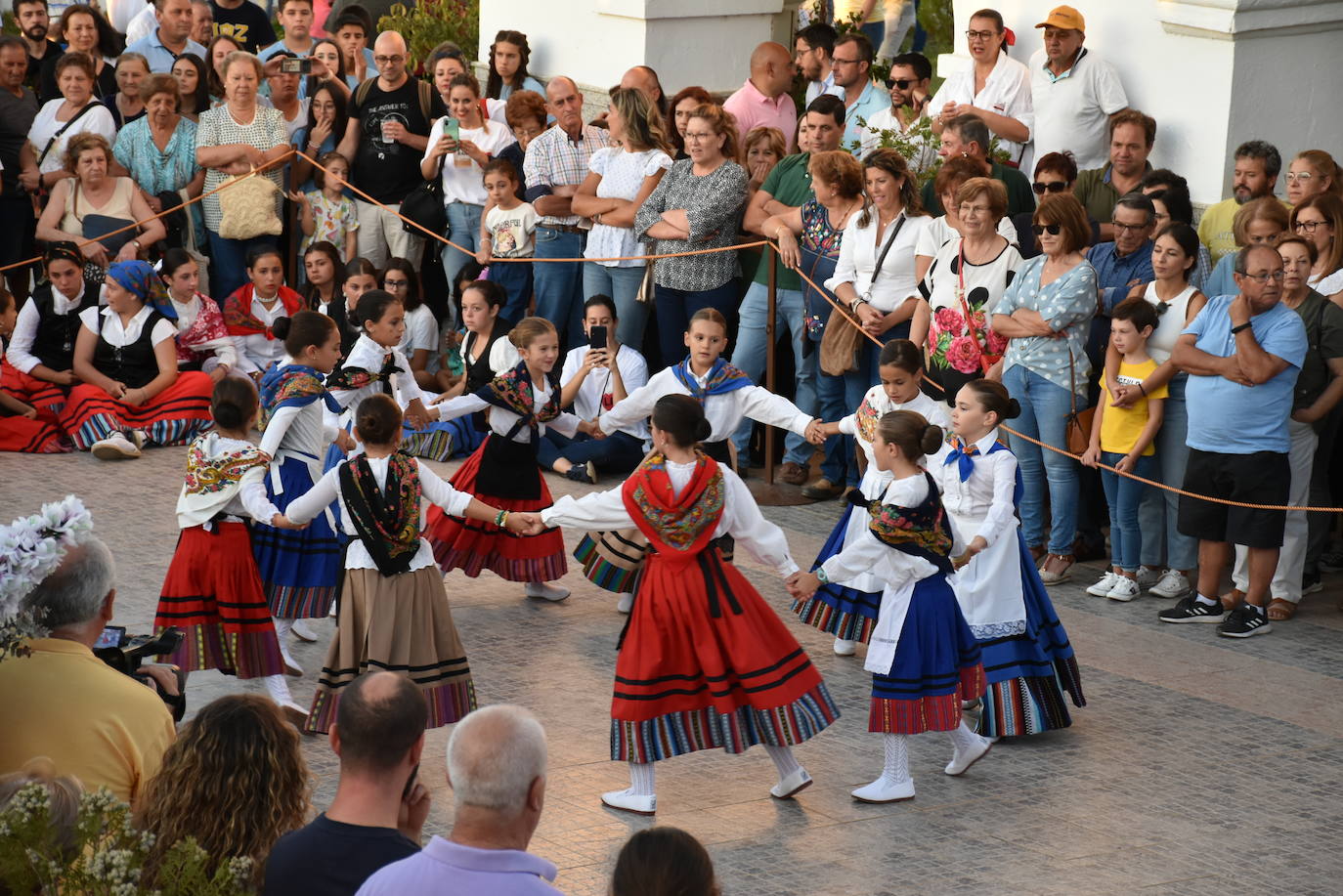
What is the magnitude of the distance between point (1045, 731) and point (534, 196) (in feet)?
18.6

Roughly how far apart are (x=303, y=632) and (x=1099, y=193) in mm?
4716

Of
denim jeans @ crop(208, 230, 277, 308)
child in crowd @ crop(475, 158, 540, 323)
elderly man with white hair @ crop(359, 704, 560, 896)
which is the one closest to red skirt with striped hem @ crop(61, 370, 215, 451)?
denim jeans @ crop(208, 230, 277, 308)

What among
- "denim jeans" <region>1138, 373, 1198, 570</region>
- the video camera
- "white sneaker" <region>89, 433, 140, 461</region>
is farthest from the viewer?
"white sneaker" <region>89, 433, 140, 461</region>

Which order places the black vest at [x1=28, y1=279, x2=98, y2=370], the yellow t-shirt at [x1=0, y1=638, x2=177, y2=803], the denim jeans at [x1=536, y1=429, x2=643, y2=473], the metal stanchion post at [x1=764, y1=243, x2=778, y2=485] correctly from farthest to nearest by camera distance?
the black vest at [x1=28, y1=279, x2=98, y2=370] → the denim jeans at [x1=536, y1=429, x2=643, y2=473] → the metal stanchion post at [x1=764, y1=243, x2=778, y2=485] → the yellow t-shirt at [x1=0, y1=638, x2=177, y2=803]

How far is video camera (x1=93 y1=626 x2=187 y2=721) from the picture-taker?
488cm

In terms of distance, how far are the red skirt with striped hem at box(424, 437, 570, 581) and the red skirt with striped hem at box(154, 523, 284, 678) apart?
56.3 inches

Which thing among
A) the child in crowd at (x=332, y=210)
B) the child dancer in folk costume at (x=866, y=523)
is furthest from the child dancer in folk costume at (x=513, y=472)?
the child in crowd at (x=332, y=210)

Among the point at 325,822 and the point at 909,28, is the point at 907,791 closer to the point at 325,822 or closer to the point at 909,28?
the point at 325,822

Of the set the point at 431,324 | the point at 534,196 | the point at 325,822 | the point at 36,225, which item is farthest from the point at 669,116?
the point at 325,822

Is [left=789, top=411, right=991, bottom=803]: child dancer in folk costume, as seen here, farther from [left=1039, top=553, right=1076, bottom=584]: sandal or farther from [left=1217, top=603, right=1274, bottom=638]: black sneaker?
[left=1039, top=553, right=1076, bottom=584]: sandal

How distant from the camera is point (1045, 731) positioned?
7086mm

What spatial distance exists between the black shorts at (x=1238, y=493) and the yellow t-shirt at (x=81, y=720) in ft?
17.3

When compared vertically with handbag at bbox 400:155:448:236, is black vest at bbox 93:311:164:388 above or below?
below

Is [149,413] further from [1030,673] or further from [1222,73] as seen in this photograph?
[1222,73]
